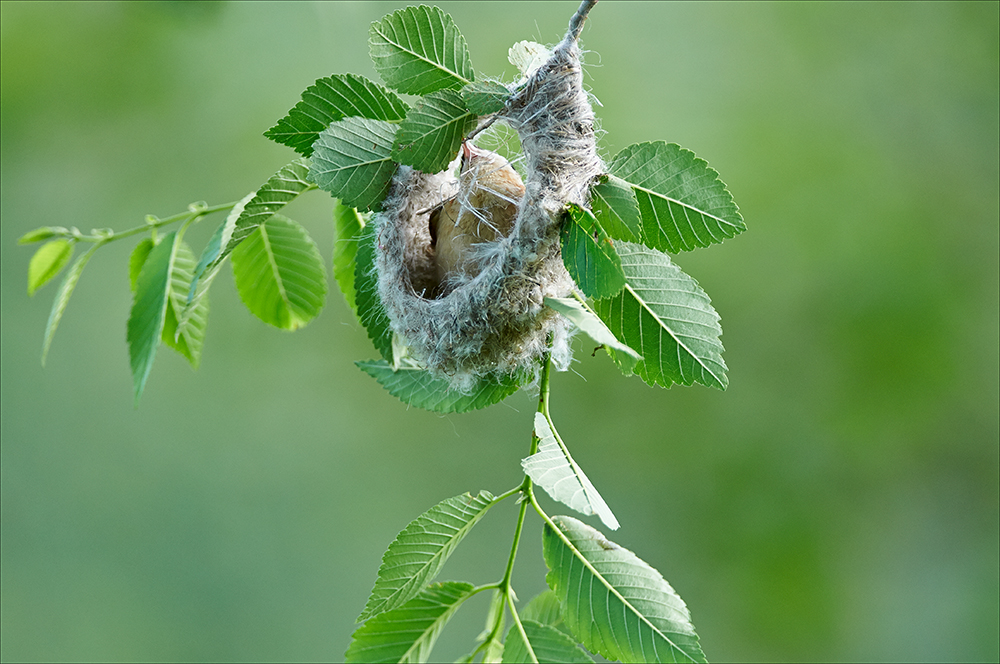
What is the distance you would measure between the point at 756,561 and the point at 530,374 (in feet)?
9.80

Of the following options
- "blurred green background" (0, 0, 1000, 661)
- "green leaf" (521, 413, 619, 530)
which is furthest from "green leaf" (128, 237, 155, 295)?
"blurred green background" (0, 0, 1000, 661)

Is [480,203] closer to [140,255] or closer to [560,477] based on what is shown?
[560,477]

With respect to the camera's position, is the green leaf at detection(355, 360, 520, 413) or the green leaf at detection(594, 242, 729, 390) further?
the green leaf at detection(355, 360, 520, 413)

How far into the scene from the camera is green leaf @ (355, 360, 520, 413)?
81 cm

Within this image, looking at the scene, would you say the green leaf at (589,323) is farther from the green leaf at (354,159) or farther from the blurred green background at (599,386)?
the blurred green background at (599,386)

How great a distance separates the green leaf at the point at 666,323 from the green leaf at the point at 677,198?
0.19 ft

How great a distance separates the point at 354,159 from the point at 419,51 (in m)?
0.11

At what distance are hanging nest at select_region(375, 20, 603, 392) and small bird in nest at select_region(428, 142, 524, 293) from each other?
0.03m

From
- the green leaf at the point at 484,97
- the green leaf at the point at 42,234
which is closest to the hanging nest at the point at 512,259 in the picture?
the green leaf at the point at 484,97

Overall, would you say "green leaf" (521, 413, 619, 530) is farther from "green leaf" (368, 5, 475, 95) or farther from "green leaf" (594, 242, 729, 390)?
"green leaf" (368, 5, 475, 95)

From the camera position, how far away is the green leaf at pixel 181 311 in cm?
101

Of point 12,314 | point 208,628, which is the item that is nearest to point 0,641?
point 208,628

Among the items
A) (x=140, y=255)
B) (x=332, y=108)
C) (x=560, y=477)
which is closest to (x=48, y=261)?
(x=140, y=255)

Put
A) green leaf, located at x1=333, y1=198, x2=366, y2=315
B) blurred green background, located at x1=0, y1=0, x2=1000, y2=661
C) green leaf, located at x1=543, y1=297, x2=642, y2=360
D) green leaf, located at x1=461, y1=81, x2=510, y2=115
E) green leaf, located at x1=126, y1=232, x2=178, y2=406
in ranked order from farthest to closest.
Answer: blurred green background, located at x1=0, y1=0, x2=1000, y2=661 < green leaf, located at x1=333, y1=198, x2=366, y2=315 < green leaf, located at x1=126, y1=232, x2=178, y2=406 < green leaf, located at x1=461, y1=81, x2=510, y2=115 < green leaf, located at x1=543, y1=297, x2=642, y2=360
